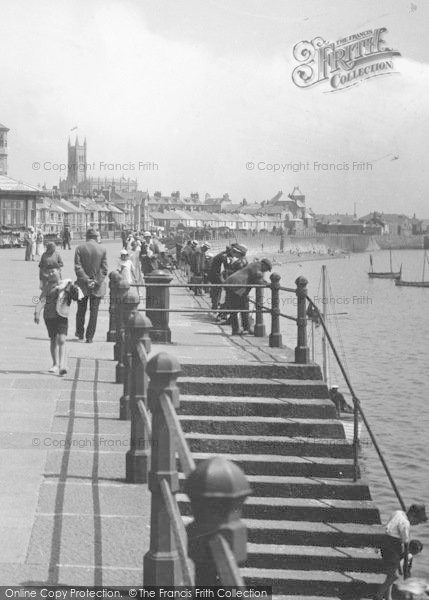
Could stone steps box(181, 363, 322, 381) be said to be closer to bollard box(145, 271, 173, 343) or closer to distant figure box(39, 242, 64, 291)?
bollard box(145, 271, 173, 343)

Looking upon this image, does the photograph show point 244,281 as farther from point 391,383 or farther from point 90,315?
point 391,383

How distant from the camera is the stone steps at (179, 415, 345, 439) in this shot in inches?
382

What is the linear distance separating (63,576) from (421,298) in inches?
4239

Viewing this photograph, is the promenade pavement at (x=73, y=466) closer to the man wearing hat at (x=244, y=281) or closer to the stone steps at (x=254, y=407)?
the man wearing hat at (x=244, y=281)

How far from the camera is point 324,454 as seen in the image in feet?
31.4

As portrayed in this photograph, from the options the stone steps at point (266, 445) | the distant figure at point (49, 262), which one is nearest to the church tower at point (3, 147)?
the distant figure at point (49, 262)

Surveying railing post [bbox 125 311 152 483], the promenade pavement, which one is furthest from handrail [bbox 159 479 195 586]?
railing post [bbox 125 311 152 483]

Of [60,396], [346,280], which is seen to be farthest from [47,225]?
[60,396]

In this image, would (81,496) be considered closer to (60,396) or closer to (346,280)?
(60,396)

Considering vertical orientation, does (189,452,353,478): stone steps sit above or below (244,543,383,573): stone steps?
above

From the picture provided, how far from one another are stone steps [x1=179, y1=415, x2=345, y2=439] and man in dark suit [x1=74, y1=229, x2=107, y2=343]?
5399mm

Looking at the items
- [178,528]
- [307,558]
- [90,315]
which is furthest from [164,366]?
[90,315]

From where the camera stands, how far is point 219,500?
10.1 feet

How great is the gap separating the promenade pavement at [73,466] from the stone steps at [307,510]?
1.17m
